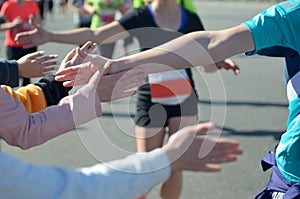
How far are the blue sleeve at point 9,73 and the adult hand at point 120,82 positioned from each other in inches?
19.6

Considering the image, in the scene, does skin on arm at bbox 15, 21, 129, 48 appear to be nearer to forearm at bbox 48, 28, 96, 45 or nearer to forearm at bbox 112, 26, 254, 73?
forearm at bbox 48, 28, 96, 45

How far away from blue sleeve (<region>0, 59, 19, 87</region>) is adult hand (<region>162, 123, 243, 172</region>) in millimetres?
1168

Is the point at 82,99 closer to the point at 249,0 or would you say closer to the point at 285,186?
the point at 285,186

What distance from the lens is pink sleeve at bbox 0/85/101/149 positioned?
192 centimetres

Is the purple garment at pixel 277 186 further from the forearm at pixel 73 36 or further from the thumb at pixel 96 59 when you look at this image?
the forearm at pixel 73 36

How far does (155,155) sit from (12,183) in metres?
0.34

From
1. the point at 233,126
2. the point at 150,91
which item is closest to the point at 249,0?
the point at 233,126

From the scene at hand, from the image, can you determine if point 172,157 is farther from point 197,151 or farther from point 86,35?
point 86,35

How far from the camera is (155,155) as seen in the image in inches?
55.2

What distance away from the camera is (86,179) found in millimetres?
1340

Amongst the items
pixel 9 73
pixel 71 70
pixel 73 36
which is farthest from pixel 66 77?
pixel 73 36

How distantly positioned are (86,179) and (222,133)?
4497 millimetres

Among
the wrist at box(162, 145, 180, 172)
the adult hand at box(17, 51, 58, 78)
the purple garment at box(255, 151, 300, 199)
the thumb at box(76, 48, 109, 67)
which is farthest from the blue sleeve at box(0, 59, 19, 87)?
the wrist at box(162, 145, 180, 172)

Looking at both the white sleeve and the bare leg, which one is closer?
the white sleeve
